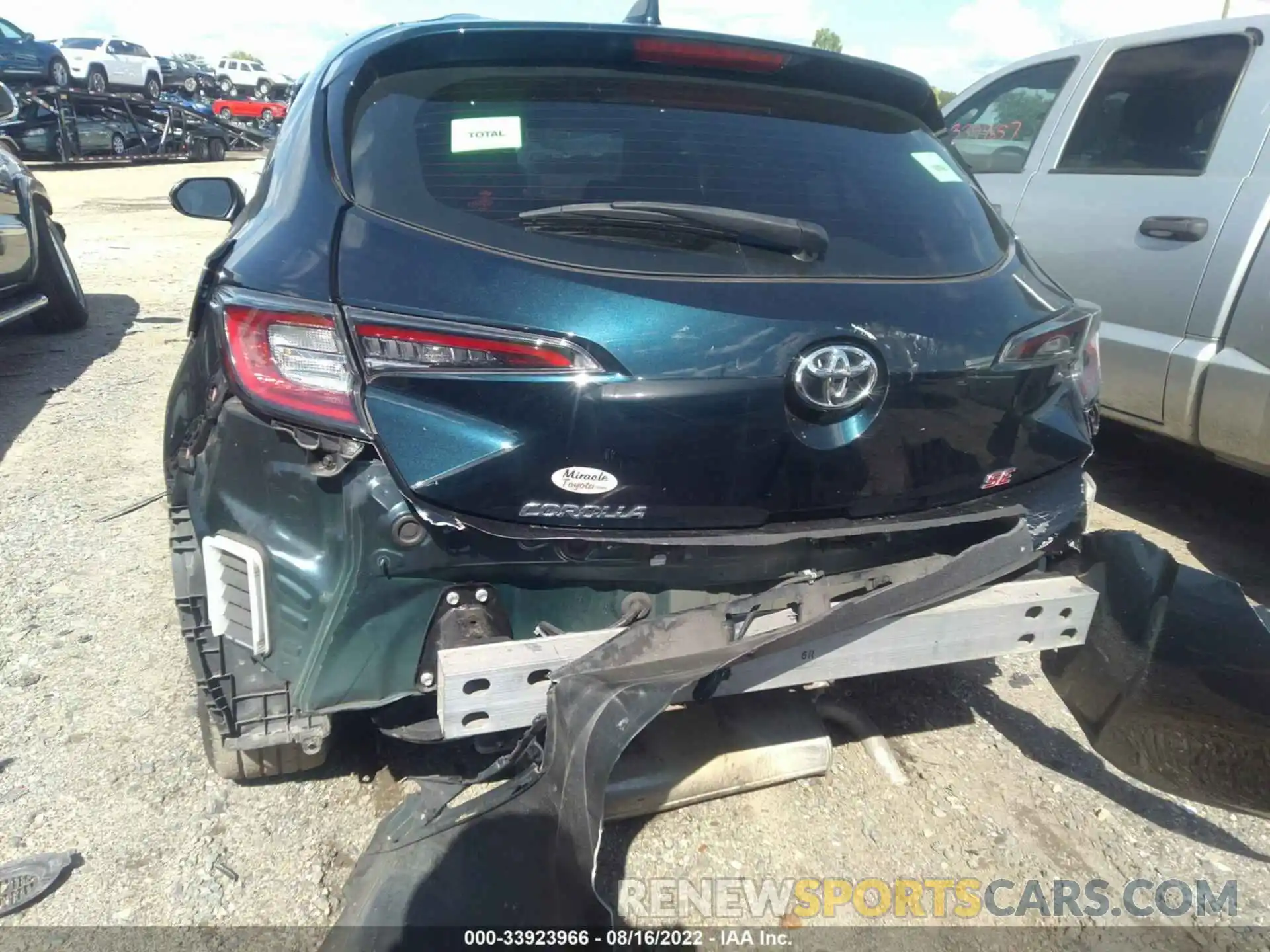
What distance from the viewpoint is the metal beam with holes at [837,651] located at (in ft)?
5.68

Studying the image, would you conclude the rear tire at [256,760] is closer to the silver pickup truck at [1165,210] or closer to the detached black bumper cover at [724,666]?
the detached black bumper cover at [724,666]

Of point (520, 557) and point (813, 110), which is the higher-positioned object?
point (813, 110)

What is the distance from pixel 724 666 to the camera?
1.79 metres

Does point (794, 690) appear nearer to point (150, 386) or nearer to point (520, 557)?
point (520, 557)

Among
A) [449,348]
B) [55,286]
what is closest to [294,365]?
[449,348]

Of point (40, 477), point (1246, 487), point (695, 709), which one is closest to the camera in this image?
point (695, 709)

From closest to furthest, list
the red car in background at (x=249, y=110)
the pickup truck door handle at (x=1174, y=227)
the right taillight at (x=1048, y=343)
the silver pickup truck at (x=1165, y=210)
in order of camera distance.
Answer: the right taillight at (x=1048, y=343)
the silver pickup truck at (x=1165, y=210)
the pickup truck door handle at (x=1174, y=227)
the red car in background at (x=249, y=110)

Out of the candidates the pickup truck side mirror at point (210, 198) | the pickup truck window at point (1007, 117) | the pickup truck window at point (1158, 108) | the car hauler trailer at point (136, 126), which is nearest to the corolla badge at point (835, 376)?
the pickup truck side mirror at point (210, 198)

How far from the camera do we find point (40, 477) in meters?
4.43

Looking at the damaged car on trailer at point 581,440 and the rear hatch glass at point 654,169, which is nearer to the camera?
the damaged car on trailer at point 581,440

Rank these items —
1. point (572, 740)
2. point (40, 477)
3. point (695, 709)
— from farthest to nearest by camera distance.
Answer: point (40, 477), point (695, 709), point (572, 740)

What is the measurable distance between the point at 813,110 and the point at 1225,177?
2287mm

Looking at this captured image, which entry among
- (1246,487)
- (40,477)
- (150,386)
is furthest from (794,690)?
(150,386)

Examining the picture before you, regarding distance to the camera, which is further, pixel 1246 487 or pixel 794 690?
pixel 1246 487
